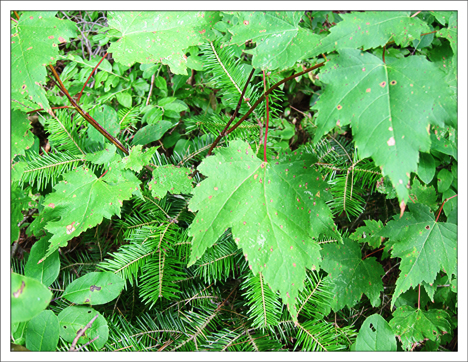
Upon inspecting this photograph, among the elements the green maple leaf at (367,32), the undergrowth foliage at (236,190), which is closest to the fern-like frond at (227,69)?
the undergrowth foliage at (236,190)

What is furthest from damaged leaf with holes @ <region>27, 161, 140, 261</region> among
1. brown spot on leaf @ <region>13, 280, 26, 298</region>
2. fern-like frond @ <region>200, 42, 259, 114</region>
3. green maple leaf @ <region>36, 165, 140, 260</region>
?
fern-like frond @ <region>200, 42, 259, 114</region>

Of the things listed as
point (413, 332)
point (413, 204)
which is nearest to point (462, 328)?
point (413, 332)

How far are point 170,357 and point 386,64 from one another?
1040 mm

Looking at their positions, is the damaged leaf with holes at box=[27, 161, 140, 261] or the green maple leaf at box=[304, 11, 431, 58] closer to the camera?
the green maple leaf at box=[304, 11, 431, 58]

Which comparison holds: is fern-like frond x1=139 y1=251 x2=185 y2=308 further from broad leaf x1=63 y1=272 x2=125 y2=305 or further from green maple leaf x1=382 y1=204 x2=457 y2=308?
green maple leaf x1=382 y1=204 x2=457 y2=308

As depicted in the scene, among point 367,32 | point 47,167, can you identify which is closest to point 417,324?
point 367,32

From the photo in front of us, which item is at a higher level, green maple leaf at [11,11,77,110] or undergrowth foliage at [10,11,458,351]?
green maple leaf at [11,11,77,110]

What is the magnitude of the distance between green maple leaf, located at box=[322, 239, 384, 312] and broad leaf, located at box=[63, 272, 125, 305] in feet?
2.42

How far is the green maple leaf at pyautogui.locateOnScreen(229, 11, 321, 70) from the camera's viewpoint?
0.77m

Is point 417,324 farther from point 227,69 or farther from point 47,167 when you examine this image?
point 47,167

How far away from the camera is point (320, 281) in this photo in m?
1.08

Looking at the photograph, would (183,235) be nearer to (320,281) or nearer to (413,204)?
(320,281)

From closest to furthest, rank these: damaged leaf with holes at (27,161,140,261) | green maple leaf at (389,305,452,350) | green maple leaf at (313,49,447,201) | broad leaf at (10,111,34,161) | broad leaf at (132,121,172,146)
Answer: green maple leaf at (313,49,447,201) < damaged leaf with holes at (27,161,140,261) < broad leaf at (10,111,34,161) < green maple leaf at (389,305,452,350) < broad leaf at (132,121,172,146)

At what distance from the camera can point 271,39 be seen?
78cm
